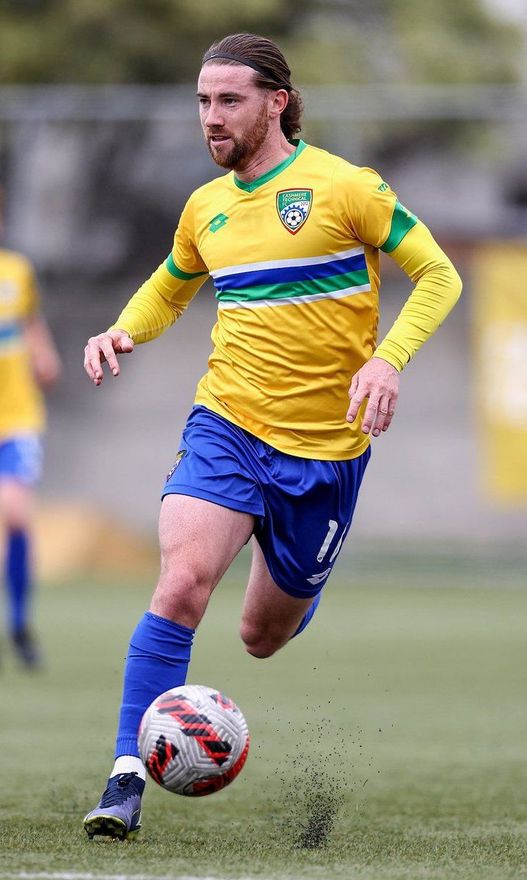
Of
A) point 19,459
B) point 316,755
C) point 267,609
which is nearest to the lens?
point 267,609

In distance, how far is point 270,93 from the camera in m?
5.12

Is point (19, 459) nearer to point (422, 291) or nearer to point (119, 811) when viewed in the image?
point (422, 291)

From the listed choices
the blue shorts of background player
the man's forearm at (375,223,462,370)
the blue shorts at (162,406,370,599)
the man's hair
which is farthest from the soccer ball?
the blue shorts of background player

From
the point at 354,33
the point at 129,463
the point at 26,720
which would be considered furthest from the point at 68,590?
the point at 354,33

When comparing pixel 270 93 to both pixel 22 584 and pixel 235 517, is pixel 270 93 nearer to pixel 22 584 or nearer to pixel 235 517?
pixel 235 517

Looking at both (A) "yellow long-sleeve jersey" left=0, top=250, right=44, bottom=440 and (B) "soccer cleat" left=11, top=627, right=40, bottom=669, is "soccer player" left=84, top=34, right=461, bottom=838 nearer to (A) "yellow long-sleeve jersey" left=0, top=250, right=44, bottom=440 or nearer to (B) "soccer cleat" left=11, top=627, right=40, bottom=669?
(B) "soccer cleat" left=11, top=627, right=40, bottom=669

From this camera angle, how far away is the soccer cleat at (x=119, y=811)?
179 inches

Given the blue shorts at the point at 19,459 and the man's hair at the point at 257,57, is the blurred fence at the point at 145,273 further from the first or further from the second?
the man's hair at the point at 257,57

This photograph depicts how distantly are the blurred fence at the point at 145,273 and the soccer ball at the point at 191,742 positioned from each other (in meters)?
10.3

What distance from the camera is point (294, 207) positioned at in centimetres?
505

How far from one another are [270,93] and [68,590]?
30.8 ft

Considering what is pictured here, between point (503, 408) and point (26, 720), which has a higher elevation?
point (503, 408)

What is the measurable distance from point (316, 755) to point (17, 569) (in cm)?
366

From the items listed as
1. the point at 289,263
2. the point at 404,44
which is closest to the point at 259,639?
the point at 289,263
